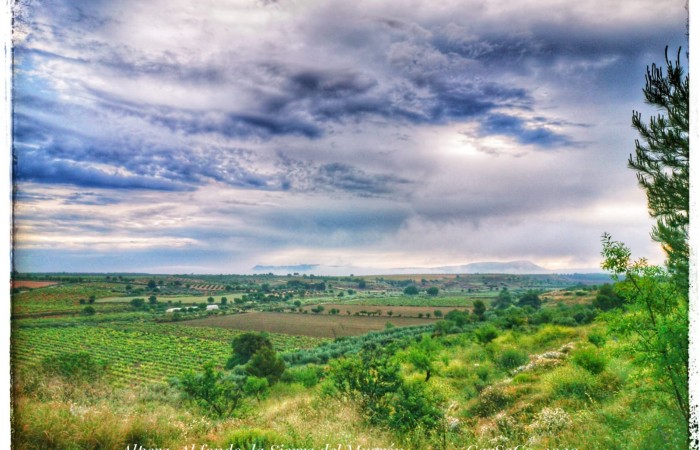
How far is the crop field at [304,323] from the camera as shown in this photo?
6871cm

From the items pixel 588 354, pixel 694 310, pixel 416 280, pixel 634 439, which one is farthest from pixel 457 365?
pixel 416 280

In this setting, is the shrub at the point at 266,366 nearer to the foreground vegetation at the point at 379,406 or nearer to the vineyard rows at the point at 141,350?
the foreground vegetation at the point at 379,406

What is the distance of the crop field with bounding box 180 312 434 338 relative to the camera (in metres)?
68.7

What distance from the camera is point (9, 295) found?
4.25 metres

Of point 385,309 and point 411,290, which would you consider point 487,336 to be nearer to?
point 385,309

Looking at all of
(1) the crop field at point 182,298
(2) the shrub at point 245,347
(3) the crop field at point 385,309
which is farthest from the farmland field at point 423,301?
(2) the shrub at point 245,347

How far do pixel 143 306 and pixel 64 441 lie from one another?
258ft

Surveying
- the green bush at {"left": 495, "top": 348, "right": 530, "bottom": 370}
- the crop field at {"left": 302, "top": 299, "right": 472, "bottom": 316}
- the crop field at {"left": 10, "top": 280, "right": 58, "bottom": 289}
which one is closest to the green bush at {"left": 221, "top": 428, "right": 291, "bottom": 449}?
the crop field at {"left": 10, "top": 280, "right": 58, "bottom": 289}

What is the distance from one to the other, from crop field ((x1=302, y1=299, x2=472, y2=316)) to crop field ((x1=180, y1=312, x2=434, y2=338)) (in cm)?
501

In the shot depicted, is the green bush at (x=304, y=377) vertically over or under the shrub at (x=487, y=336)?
A: under

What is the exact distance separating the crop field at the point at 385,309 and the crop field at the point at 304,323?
5.01 meters

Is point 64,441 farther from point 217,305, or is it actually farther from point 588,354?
point 217,305

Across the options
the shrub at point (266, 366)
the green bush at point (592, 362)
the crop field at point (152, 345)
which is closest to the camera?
the green bush at point (592, 362)

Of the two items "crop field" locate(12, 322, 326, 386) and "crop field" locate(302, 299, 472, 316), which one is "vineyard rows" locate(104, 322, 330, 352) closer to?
"crop field" locate(12, 322, 326, 386)
